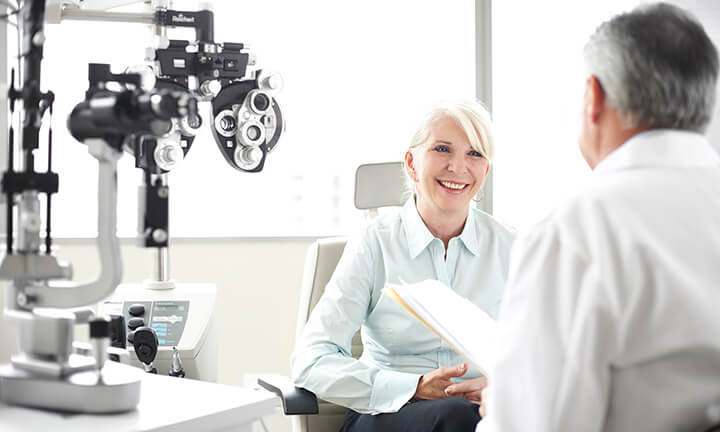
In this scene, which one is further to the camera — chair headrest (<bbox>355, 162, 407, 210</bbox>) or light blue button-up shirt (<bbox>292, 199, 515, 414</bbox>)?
chair headrest (<bbox>355, 162, 407, 210</bbox>)

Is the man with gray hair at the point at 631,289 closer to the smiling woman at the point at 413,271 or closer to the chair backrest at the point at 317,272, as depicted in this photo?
the smiling woman at the point at 413,271

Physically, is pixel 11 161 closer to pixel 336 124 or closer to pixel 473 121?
pixel 473 121

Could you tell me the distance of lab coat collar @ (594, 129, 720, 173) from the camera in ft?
2.94

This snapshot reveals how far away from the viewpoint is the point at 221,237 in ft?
10.1

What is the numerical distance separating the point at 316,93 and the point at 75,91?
102cm

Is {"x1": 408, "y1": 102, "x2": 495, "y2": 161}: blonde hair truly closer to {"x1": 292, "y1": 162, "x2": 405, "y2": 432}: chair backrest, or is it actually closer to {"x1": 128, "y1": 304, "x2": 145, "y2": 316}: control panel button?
{"x1": 292, "y1": 162, "x2": 405, "y2": 432}: chair backrest

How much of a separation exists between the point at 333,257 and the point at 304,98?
140cm

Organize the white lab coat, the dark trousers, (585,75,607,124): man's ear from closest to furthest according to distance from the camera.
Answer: the white lab coat, (585,75,607,124): man's ear, the dark trousers

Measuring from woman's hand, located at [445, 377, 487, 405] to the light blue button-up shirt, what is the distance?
0.34 feet

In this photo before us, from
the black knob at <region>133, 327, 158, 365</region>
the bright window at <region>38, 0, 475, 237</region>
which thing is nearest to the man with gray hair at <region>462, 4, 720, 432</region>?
the black knob at <region>133, 327, 158, 365</region>

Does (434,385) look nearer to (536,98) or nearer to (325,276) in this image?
(325,276)

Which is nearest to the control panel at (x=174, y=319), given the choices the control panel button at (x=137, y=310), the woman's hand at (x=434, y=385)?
the control panel button at (x=137, y=310)

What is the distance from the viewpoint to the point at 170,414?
0.96m

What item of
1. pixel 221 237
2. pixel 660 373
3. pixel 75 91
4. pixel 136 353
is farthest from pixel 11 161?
pixel 75 91
